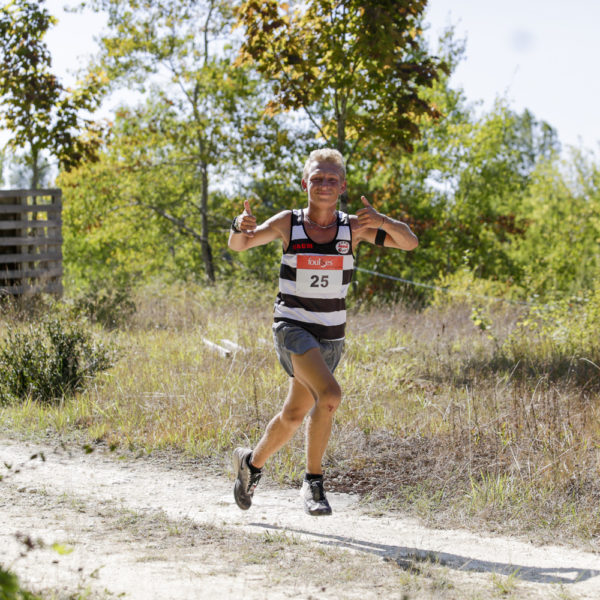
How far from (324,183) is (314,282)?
56 centimetres

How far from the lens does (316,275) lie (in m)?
4.37

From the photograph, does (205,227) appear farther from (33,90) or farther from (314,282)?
(314,282)

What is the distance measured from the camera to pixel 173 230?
21.6 meters

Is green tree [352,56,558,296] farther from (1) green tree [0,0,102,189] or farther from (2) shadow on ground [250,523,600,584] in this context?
(2) shadow on ground [250,523,600,584]

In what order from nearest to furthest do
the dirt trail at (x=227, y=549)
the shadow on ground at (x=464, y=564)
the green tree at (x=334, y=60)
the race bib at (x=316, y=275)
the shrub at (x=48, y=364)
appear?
the dirt trail at (x=227, y=549) → the shadow on ground at (x=464, y=564) → the race bib at (x=316, y=275) → the shrub at (x=48, y=364) → the green tree at (x=334, y=60)

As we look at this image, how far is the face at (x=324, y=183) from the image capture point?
440 cm

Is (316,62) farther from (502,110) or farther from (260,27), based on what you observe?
(502,110)

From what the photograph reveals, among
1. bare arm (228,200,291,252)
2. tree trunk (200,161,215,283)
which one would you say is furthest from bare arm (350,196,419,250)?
tree trunk (200,161,215,283)

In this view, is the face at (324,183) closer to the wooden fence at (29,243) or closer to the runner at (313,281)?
the runner at (313,281)

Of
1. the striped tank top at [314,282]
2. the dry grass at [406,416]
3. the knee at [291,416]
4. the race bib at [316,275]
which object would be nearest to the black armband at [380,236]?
the striped tank top at [314,282]

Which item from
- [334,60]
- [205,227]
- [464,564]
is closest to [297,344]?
[464,564]

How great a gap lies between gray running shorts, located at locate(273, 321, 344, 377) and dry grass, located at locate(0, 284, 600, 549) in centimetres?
117

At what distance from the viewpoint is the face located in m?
4.40

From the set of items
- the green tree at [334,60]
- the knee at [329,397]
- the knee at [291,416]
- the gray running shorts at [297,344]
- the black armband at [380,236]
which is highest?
the green tree at [334,60]
